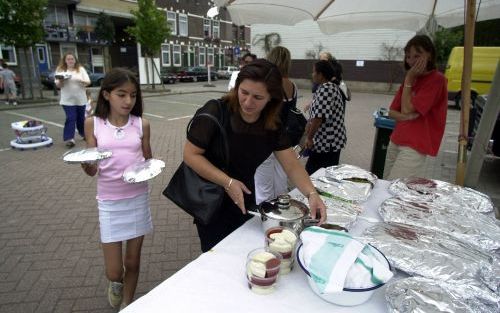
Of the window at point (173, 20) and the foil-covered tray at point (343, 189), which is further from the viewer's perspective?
the window at point (173, 20)

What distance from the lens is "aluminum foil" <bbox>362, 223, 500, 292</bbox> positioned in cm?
127

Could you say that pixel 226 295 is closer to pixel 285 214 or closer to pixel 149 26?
pixel 285 214

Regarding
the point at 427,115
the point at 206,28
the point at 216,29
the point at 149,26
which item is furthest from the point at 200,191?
the point at 216,29

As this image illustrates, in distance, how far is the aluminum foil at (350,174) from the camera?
228 cm

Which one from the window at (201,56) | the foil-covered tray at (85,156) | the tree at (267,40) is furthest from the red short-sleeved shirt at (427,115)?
the window at (201,56)

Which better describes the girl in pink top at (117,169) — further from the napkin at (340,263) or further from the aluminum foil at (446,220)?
the aluminum foil at (446,220)

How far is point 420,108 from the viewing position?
8.46 ft

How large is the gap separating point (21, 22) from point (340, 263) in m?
14.2

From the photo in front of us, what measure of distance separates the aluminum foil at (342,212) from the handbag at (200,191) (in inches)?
22.9

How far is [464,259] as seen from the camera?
4.45 ft

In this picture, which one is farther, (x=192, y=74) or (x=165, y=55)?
(x=165, y=55)

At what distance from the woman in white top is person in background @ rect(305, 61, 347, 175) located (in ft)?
15.7

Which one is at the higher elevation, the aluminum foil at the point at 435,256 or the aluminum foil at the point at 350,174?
the aluminum foil at the point at 350,174

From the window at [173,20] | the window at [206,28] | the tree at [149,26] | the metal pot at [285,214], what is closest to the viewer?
the metal pot at [285,214]
